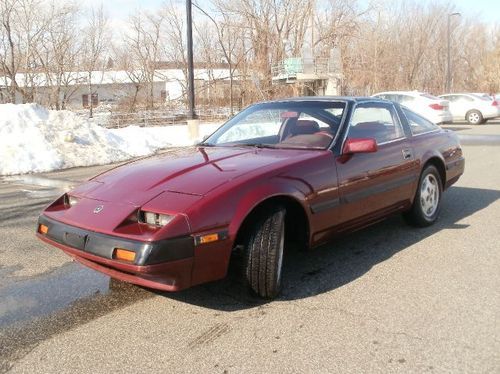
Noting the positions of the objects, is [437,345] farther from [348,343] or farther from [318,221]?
[318,221]

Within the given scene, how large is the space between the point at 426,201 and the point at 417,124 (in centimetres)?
85

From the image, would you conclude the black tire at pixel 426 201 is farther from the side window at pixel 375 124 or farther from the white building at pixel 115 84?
the white building at pixel 115 84

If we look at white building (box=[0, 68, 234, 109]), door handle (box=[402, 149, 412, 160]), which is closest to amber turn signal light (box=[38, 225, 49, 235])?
door handle (box=[402, 149, 412, 160])

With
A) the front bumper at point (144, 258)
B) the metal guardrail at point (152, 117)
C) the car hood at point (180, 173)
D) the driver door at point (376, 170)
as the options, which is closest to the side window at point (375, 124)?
the driver door at point (376, 170)

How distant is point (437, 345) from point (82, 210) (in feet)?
7.94

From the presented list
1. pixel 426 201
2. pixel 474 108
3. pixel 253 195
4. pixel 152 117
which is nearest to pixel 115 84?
pixel 152 117

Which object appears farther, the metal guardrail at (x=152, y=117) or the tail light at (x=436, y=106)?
the metal guardrail at (x=152, y=117)

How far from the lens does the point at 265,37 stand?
35.9 meters

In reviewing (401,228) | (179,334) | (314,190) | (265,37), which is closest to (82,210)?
(179,334)

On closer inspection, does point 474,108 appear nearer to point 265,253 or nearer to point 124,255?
point 265,253

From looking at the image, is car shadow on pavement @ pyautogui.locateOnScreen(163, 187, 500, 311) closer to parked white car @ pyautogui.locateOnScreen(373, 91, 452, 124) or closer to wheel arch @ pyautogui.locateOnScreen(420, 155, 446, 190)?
wheel arch @ pyautogui.locateOnScreen(420, 155, 446, 190)

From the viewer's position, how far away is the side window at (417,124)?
546 centimetres

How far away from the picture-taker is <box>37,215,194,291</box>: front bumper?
300cm

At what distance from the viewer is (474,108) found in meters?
22.9
